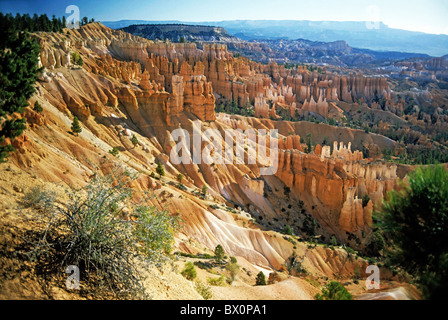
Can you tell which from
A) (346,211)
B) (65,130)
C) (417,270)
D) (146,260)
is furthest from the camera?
(346,211)

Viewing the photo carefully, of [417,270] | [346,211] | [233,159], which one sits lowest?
[346,211]

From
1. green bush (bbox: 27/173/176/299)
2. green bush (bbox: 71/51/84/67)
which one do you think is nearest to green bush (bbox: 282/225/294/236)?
green bush (bbox: 27/173/176/299)

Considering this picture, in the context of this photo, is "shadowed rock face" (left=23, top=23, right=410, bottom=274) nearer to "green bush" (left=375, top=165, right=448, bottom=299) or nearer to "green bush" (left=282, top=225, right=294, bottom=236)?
"green bush" (left=282, top=225, right=294, bottom=236)

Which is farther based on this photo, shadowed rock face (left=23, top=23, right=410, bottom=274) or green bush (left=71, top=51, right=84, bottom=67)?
green bush (left=71, top=51, right=84, bottom=67)

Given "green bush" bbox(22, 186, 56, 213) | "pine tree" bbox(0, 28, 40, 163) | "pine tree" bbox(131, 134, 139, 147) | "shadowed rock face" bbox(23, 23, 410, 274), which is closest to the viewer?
"green bush" bbox(22, 186, 56, 213)

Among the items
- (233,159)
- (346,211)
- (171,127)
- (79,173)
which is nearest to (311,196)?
(346,211)

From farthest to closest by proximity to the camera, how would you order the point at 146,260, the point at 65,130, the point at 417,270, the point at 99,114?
the point at 99,114 < the point at 65,130 < the point at 417,270 < the point at 146,260

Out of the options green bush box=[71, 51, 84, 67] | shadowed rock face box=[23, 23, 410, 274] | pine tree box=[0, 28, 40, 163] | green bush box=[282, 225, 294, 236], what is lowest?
green bush box=[282, 225, 294, 236]

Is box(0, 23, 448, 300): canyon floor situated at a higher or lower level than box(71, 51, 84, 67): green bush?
lower

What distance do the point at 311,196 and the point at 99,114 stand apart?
3192 centimetres

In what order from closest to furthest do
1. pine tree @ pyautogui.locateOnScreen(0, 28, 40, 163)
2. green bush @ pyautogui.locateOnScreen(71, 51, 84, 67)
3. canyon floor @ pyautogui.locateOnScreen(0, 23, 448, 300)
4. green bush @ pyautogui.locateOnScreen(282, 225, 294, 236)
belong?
canyon floor @ pyautogui.locateOnScreen(0, 23, 448, 300), pine tree @ pyautogui.locateOnScreen(0, 28, 40, 163), green bush @ pyautogui.locateOnScreen(282, 225, 294, 236), green bush @ pyautogui.locateOnScreen(71, 51, 84, 67)

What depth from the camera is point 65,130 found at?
32.7 meters

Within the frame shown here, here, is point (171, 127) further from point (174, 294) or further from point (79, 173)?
point (174, 294)

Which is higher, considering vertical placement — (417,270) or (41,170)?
(41,170)
